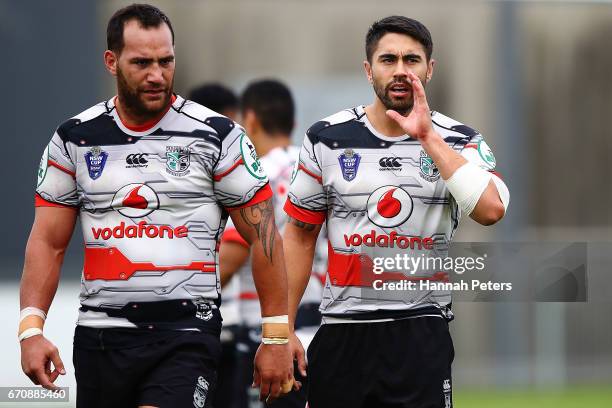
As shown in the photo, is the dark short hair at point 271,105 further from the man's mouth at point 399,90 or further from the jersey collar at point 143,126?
the jersey collar at point 143,126

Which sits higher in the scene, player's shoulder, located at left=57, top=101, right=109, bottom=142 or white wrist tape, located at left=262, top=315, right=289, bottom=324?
player's shoulder, located at left=57, top=101, right=109, bottom=142

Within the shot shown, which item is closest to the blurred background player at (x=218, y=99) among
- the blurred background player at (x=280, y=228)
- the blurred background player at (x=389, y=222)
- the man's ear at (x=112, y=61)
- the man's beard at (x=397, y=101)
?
the blurred background player at (x=280, y=228)

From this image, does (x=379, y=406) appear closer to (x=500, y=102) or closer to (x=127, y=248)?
(x=127, y=248)

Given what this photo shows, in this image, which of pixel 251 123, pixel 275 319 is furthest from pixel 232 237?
pixel 275 319

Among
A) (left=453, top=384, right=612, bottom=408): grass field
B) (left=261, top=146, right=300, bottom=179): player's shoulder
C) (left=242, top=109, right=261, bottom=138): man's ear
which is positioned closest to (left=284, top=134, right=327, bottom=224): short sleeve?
(left=261, top=146, right=300, bottom=179): player's shoulder

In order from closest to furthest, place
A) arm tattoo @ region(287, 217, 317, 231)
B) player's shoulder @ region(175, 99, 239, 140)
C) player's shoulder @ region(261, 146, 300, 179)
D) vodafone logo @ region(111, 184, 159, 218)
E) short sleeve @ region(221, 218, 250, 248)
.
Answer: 1. vodafone logo @ region(111, 184, 159, 218)
2. player's shoulder @ region(175, 99, 239, 140)
3. arm tattoo @ region(287, 217, 317, 231)
4. short sleeve @ region(221, 218, 250, 248)
5. player's shoulder @ region(261, 146, 300, 179)

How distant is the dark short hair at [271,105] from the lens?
852cm

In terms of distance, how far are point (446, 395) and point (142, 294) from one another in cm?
140

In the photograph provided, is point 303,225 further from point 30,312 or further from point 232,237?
point 232,237

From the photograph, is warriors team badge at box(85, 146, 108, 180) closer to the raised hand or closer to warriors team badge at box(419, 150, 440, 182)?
the raised hand

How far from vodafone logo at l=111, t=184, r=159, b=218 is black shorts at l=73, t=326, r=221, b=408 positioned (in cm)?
48

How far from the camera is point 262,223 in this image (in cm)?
585

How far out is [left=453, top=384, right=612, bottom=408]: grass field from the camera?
13.8 metres

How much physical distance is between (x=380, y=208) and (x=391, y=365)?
2.23ft
